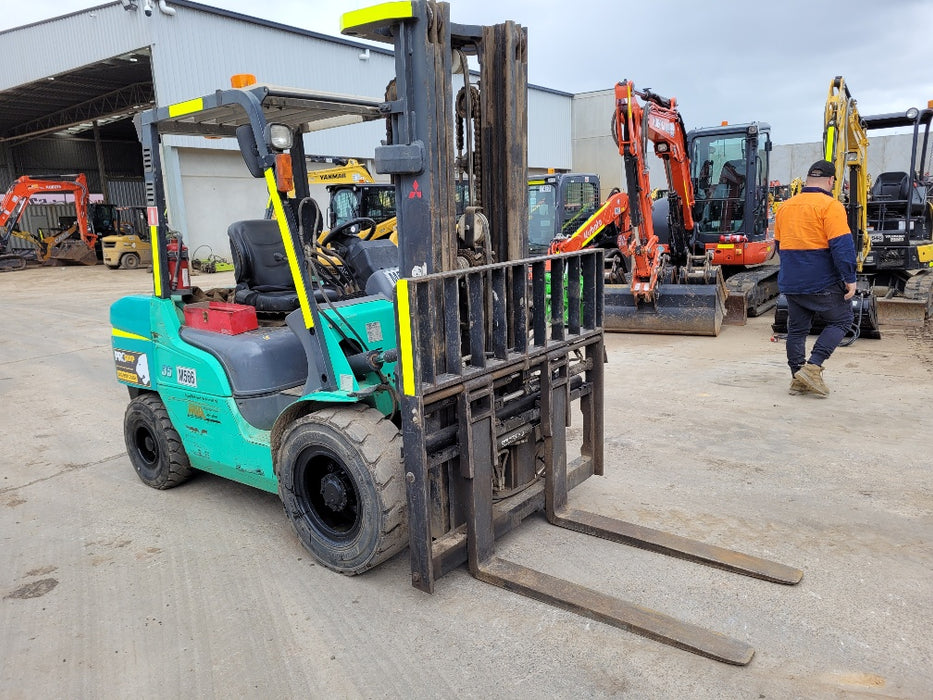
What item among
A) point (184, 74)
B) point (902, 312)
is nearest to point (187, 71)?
point (184, 74)

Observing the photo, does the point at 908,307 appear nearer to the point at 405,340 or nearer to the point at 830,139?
the point at 830,139

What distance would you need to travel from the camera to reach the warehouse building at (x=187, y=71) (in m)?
19.1

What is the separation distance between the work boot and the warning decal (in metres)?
5.39

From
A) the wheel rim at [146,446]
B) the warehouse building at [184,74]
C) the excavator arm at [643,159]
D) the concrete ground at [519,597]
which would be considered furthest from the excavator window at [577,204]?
the warehouse building at [184,74]

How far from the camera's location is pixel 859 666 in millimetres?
2697

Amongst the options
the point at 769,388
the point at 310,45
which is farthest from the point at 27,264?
the point at 769,388

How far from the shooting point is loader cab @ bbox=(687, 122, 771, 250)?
1155 centimetres

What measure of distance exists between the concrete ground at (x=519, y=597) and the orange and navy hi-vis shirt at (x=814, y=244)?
3.77ft

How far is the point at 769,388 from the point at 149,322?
5.44 m

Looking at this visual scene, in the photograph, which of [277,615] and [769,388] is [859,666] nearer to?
[277,615]

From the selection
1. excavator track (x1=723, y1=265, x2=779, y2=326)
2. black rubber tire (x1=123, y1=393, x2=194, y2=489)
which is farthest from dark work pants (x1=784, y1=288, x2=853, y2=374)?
black rubber tire (x1=123, y1=393, x2=194, y2=489)

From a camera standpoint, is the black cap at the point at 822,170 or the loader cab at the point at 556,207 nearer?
the black cap at the point at 822,170

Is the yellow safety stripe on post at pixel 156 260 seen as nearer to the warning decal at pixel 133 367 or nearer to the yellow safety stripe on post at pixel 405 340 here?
the warning decal at pixel 133 367

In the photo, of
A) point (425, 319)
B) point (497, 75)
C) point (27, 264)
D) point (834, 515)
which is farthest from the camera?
point (27, 264)
